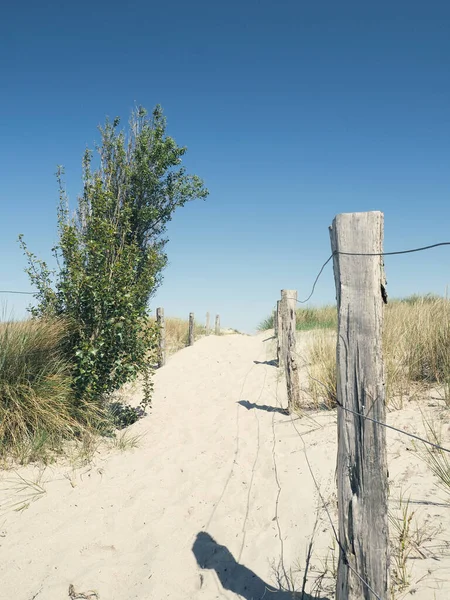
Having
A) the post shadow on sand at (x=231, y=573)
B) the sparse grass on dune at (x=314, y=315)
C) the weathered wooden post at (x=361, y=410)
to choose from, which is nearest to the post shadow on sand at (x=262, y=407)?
the post shadow on sand at (x=231, y=573)

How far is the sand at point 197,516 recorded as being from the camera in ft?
10.5

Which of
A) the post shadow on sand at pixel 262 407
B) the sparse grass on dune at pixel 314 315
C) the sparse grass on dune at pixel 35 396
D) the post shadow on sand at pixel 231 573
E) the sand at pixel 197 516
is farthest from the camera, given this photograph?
the sparse grass on dune at pixel 314 315

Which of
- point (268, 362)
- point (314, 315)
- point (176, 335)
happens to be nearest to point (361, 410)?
point (268, 362)

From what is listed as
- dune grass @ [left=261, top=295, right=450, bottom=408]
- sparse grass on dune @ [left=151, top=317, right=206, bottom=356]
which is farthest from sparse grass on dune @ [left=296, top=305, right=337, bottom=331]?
dune grass @ [left=261, top=295, right=450, bottom=408]

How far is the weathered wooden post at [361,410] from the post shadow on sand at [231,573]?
0.74 m

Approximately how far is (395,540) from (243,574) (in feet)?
3.77

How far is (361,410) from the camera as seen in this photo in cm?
221

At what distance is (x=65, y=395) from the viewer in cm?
565

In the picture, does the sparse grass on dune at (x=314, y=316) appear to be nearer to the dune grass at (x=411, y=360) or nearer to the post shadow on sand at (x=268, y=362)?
the post shadow on sand at (x=268, y=362)

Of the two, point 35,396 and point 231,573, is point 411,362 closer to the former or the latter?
point 231,573

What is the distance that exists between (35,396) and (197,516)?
2478 mm

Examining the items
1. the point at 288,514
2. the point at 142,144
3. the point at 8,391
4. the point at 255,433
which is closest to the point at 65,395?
the point at 8,391

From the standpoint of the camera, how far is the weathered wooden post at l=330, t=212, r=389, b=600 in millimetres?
2160

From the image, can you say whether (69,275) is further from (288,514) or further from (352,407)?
(352,407)
